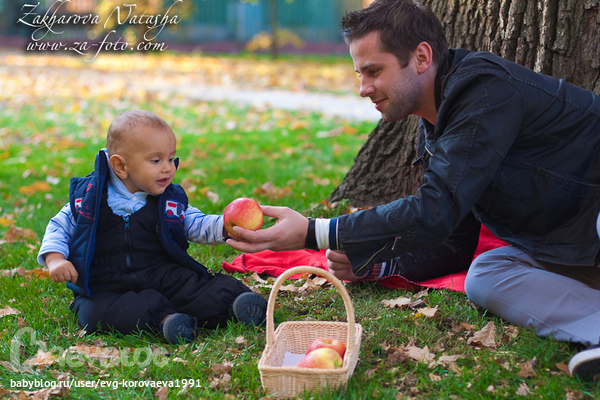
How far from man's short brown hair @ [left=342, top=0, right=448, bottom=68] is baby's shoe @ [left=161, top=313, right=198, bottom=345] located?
161 centimetres

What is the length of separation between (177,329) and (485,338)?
1477mm

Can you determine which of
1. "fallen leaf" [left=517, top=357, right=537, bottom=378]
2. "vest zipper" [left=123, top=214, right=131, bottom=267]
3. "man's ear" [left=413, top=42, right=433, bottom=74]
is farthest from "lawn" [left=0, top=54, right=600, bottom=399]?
"man's ear" [left=413, top=42, right=433, bottom=74]

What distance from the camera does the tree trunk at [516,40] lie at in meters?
3.44

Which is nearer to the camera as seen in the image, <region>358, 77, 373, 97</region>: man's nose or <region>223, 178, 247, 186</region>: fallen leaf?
<region>358, 77, 373, 97</region>: man's nose

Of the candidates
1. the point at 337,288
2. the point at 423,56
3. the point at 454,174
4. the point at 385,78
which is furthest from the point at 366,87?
the point at 337,288

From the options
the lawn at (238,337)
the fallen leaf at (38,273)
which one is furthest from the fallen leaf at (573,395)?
the fallen leaf at (38,273)

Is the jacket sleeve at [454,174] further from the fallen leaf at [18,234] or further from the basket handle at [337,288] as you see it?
the fallen leaf at [18,234]

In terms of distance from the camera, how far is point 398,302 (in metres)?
3.07

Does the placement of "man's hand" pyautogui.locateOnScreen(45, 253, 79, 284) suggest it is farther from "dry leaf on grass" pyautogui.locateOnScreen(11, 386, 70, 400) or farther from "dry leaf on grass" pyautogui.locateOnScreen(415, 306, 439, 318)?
"dry leaf on grass" pyautogui.locateOnScreen(415, 306, 439, 318)

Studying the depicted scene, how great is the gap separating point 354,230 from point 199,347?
0.95 meters

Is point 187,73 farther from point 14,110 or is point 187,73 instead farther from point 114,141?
point 114,141

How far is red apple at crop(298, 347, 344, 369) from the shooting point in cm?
220

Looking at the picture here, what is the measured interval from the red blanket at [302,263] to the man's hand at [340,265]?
23 centimetres

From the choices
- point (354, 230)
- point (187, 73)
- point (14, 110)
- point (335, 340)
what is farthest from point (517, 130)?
point (187, 73)
